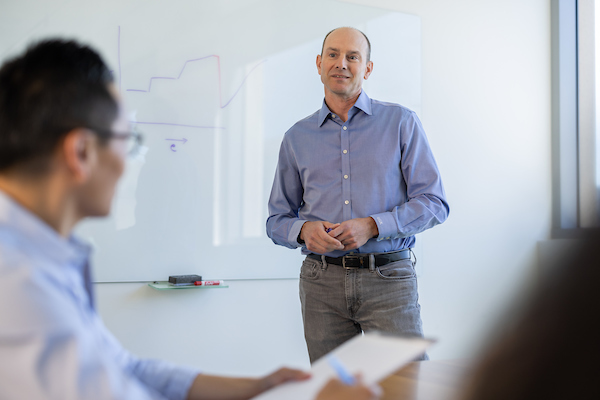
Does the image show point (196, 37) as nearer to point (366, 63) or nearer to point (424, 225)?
point (366, 63)

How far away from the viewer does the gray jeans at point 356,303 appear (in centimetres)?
188

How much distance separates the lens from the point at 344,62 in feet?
6.75

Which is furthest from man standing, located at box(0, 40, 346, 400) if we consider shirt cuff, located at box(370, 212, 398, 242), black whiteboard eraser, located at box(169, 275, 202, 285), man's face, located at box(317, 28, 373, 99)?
black whiteboard eraser, located at box(169, 275, 202, 285)

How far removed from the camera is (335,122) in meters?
2.13

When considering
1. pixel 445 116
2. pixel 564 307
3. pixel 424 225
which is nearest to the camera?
pixel 564 307

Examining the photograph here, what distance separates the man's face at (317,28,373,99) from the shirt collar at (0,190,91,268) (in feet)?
4.96

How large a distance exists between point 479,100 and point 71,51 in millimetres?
3169

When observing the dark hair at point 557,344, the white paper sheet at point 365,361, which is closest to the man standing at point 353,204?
the white paper sheet at point 365,361

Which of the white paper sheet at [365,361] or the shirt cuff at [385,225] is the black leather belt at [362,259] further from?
the white paper sheet at [365,361]

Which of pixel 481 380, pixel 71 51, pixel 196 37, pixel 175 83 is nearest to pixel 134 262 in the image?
pixel 175 83

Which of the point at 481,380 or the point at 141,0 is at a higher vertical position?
the point at 141,0

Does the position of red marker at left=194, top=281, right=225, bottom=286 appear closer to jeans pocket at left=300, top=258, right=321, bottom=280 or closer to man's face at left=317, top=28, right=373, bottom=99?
jeans pocket at left=300, top=258, right=321, bottom=280

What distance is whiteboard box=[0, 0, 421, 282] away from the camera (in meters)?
2.50

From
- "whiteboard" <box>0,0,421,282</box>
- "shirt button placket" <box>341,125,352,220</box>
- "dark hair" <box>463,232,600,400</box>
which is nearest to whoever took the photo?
"dark hair" <box>463,232,600,400</box>
